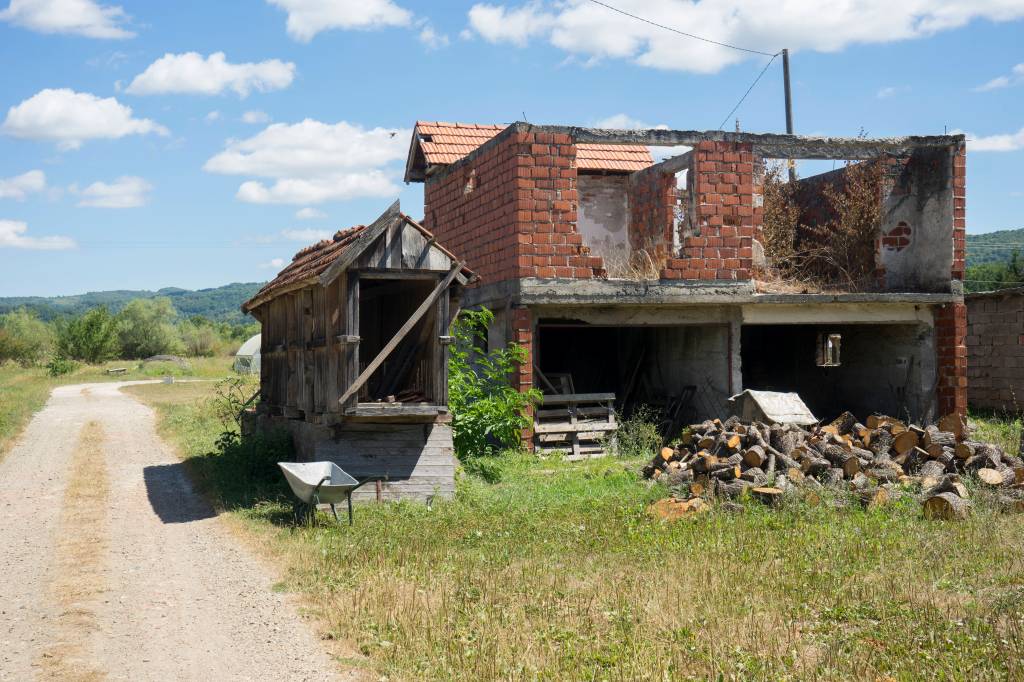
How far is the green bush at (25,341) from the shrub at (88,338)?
4936 mm

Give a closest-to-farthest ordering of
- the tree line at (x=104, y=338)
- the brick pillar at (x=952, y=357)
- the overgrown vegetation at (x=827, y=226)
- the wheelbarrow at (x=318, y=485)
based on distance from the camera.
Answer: the wheelbarrow at (x=318, y=485) → the brick pillar at (x=952, y=357) → the overgrown vegetation at (x=827, y=226) → the tree line at (x=104, y=338)

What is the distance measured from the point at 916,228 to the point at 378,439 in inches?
427

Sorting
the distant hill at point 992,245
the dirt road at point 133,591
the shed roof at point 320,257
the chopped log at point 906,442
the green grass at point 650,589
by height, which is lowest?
the dirt road at point 133,591

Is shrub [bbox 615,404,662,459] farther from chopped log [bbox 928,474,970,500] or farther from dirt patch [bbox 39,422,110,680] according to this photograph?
dirt patch [bbox 39,422,110,680]

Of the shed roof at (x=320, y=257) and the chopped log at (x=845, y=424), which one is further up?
the shed roof at (x=320, y=257)

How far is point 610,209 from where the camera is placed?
64.4 ft

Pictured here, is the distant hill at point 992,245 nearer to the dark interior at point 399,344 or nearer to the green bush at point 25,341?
the green bush at point 25,341

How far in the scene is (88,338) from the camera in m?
52.8

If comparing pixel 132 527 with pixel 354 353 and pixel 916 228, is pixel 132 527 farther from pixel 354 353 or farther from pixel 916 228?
pixel 916 228

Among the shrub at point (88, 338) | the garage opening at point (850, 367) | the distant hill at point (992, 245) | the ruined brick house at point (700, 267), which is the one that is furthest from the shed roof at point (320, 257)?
the distant hill at point (992, 245)

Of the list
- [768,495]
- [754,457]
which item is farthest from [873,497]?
[754,457]

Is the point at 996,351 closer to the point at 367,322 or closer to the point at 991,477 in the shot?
the point at 991,477

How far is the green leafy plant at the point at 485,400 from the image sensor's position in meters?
13.2

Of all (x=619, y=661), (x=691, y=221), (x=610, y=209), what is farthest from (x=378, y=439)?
(x=610, y=209)
